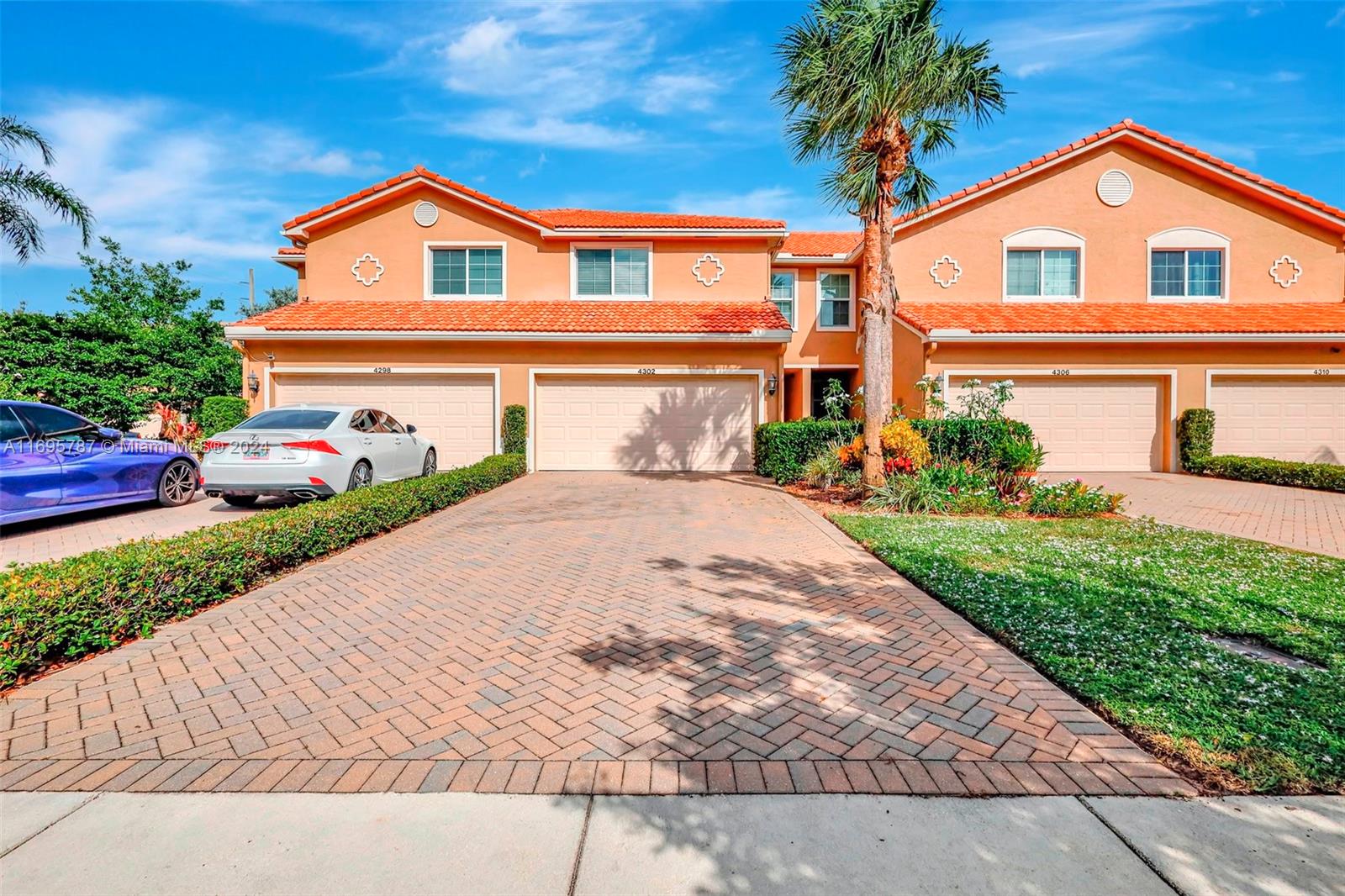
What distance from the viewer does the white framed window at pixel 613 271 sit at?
53.2 feet

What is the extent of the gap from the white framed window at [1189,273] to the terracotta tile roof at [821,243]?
7.25 metres

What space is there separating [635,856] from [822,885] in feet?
2.15

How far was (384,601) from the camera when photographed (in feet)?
17.1

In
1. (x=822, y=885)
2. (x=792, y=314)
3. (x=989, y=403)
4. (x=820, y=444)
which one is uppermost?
(x=792, y=314)

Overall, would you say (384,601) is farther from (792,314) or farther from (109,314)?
(109,314)

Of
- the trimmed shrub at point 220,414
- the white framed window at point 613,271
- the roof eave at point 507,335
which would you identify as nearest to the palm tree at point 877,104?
the roof eave at point 507,335

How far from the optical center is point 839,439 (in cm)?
1248

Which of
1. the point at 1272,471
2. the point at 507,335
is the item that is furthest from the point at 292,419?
the point at 1272,471

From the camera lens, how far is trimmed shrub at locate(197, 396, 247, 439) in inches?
642

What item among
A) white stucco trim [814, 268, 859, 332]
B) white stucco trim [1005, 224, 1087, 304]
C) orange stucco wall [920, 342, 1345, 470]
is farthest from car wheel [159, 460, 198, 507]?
white stucco trim [1005, 224, 1087, 304]

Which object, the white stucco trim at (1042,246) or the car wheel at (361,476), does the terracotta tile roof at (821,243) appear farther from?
the car wheel at (361,476)

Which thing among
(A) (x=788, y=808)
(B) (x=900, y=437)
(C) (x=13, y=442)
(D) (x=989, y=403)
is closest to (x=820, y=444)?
(B) (x=900, y=437)

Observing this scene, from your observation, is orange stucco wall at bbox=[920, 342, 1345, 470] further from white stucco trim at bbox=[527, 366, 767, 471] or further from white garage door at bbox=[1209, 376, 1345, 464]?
white stucco trim at bbox=[527, 366, 767, 471]

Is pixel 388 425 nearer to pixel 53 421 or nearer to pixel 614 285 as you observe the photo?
pixel 53 421
